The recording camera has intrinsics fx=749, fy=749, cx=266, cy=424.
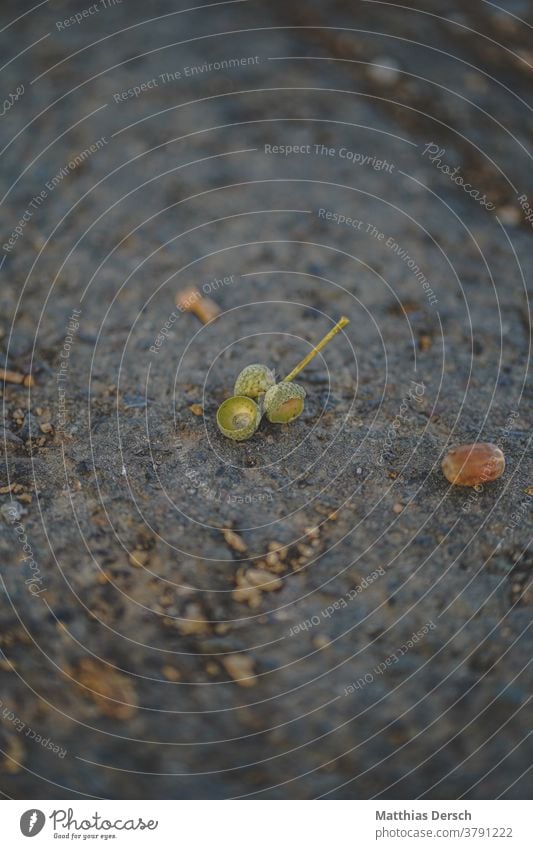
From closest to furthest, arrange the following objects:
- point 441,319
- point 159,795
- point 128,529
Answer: point 159,795, point 128,529, point 441,319

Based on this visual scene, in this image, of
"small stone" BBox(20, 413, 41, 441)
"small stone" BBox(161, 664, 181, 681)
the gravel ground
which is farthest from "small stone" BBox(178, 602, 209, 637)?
"small stone" BBox(20, 413, 41, 441)

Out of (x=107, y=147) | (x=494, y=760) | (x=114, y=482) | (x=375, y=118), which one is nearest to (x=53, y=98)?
(x=107, y=147)

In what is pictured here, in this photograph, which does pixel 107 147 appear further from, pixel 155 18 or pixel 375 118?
pixel 375 118

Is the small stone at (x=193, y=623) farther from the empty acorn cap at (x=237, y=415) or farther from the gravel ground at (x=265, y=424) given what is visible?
the empty acorn cap at (x=237, y=415)

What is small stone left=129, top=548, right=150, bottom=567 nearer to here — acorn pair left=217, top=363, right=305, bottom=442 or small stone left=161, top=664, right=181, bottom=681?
small stone left=161, top=664, right=181, bottom=681

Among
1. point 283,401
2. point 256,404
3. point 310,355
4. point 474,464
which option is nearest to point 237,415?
point 256,404

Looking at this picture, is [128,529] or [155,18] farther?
[155,18]

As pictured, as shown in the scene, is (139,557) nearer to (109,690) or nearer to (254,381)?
(109,690)
